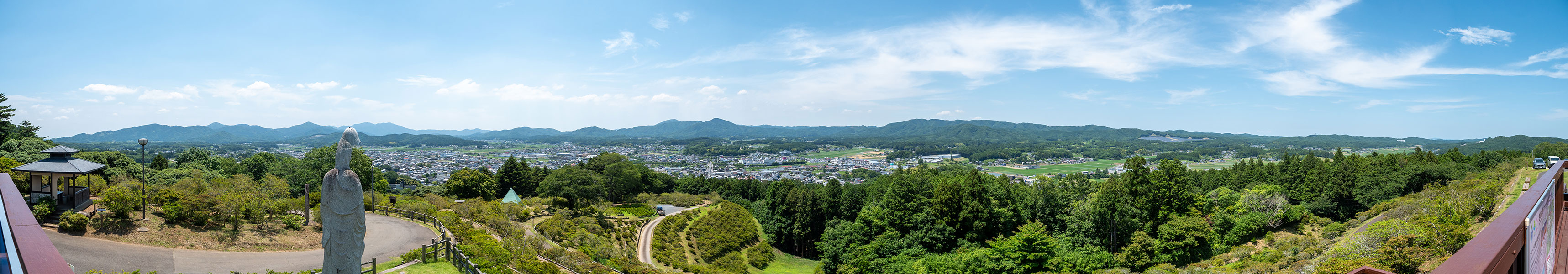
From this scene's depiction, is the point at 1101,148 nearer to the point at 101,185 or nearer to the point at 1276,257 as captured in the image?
the point at 1276,257

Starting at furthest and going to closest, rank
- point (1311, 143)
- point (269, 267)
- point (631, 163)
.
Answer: point (1311, 143) < point (631, 163) < point (269, 267)

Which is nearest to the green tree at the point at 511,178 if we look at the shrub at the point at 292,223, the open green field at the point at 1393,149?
the shrub at the point at 292,223

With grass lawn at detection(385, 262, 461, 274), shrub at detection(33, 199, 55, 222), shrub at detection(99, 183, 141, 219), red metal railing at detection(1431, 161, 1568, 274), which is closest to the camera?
red metal railing at detection(1431, 161, 1568, 274)

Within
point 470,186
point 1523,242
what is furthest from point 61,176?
point 1523,242

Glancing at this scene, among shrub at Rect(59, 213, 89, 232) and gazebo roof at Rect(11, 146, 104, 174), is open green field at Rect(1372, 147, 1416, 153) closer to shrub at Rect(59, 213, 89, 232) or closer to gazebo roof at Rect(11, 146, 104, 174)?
shrub at Rect(59, 213, 89, 232)

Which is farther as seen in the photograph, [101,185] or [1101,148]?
[1101,148]

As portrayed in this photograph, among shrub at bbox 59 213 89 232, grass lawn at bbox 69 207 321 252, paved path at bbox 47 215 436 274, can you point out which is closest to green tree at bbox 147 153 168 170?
grass lawn at bbox 69 207 321 252

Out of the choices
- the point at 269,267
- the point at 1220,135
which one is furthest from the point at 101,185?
the point at 1220,135
